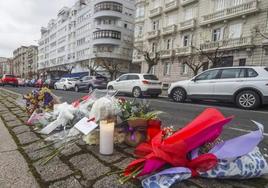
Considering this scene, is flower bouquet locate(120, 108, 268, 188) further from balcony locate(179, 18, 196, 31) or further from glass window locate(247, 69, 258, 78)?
balcony locate(179, 18, 196, 31)

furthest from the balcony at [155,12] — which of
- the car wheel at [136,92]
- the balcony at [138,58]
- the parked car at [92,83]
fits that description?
the car wheel at [136,92]

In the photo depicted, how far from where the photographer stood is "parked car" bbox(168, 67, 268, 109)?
8461mm

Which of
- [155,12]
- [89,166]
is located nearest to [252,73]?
[89,166]

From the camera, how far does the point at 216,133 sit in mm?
2137

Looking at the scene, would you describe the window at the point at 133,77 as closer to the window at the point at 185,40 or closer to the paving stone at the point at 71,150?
the paving stone at the point at 71,150

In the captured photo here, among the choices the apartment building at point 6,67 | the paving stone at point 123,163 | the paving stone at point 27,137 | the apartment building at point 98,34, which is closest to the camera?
the paving stone at point 123,163

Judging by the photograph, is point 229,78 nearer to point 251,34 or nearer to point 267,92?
point 267,92

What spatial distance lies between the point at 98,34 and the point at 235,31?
1092 inches

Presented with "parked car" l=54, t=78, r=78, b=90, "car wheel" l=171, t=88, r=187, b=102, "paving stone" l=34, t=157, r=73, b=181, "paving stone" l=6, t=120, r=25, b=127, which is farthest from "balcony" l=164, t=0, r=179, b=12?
"paving stone" l=34, t=157, r=73, b=181

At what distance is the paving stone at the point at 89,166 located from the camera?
2.03 metres

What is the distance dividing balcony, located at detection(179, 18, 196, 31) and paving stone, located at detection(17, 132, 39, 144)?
2429 cm

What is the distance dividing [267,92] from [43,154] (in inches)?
330

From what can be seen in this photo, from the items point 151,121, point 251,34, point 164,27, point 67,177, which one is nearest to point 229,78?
point 151,121

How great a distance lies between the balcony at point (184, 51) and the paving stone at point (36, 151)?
2355 centimetres
